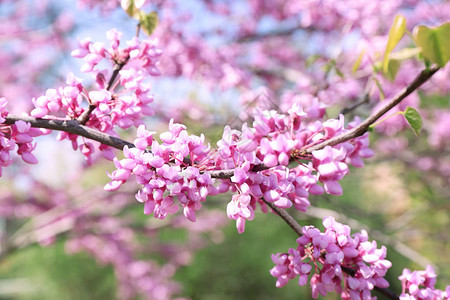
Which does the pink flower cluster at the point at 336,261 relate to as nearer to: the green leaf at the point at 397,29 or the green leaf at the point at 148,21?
the green leaf at the point at 397,29

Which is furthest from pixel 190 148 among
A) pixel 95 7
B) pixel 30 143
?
pixel 95 7

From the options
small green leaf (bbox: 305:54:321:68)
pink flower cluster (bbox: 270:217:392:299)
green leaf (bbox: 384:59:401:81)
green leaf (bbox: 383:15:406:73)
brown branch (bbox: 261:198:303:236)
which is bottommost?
pink flower cluster (bbox: 270:217:392:299)

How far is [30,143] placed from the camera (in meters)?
1.02

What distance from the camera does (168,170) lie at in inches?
33.3

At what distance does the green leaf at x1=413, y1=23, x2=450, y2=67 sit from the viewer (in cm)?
70

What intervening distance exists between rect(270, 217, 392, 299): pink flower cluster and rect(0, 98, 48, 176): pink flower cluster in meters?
0.73

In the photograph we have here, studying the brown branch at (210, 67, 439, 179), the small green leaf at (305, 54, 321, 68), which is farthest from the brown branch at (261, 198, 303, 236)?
the small green leaf at (305, 54, 321, 68)

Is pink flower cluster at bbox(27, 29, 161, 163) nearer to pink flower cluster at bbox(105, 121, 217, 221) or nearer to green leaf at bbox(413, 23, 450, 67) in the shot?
pink flower cluster at bbox(105, 121, 217, 221)

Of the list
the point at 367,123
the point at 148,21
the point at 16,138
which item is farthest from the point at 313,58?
the point at 16,138

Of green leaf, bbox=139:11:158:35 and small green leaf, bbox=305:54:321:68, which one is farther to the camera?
small green leaf, bbox=305:54:321:68

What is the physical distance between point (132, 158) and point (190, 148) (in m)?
0.14

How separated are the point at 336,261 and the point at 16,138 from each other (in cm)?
87

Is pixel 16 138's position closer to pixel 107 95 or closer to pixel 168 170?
pixel 107 95

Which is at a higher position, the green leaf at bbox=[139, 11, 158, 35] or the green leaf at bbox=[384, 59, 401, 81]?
the green leaf at bbox=[384, 59, 401, 81]
